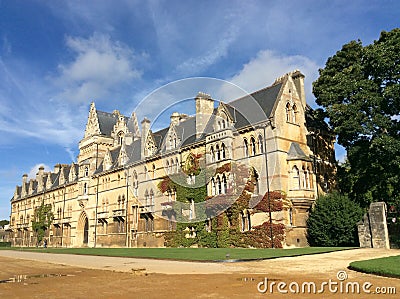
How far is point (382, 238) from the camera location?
2575 cm

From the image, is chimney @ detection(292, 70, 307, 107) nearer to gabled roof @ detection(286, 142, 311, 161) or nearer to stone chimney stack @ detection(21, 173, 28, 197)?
gabled roof @ detection(286, 142, 311, 161)

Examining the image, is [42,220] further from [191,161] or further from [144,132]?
[191,161]

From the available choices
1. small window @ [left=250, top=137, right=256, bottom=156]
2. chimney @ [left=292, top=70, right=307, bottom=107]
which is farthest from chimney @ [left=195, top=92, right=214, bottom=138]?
chimney @ [left=292, top=70, right=307, bottom=107]

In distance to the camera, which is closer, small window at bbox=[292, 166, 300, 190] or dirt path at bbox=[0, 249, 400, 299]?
dirt path at bbox=[0, 249, 400, 299]

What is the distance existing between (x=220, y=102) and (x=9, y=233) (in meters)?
75.6

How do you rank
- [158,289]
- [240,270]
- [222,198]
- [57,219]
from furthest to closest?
[57,219] → [222,198] → [240,270] → [158,289]

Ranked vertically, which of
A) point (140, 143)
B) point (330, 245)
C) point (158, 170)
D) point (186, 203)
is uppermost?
point (140, 143)

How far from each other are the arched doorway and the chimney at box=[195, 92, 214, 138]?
97.0ft

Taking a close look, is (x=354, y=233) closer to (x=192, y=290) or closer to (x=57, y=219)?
(x=192, y=290)

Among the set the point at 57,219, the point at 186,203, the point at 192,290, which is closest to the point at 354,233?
the point at 186,203

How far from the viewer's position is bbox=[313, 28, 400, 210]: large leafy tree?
2788 cm

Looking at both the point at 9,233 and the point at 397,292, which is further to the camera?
the point at 9,233

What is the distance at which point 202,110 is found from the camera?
41.6 meters

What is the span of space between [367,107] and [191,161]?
58.8 ft
